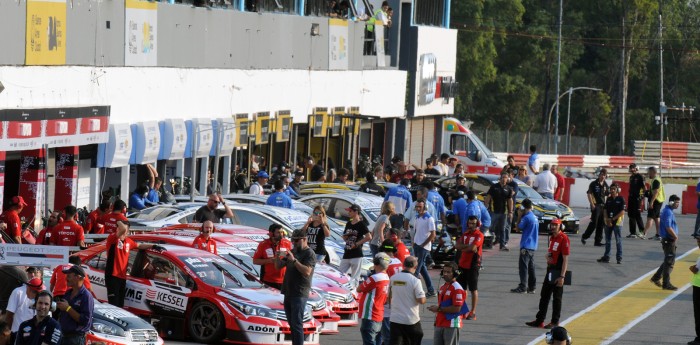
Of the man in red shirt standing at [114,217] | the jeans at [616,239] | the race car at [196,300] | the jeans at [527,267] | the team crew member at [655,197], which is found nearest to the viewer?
the race car at [196,300]

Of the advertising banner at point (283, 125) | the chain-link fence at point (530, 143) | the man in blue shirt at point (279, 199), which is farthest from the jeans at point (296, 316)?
the chain-link fence at point (530, 143)

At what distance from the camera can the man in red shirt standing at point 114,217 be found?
69.5ft

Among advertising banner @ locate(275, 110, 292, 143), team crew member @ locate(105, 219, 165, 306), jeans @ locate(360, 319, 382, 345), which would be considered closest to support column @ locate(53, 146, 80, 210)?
team crew member @ locate(105, 219, 165, 306)

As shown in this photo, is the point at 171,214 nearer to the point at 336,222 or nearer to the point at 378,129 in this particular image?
the point at 336,222

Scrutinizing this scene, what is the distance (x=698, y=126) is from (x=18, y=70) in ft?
226

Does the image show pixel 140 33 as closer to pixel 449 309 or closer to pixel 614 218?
pixel 614 218

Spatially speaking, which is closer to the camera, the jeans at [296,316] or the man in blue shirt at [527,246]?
the jeans at [296,316]

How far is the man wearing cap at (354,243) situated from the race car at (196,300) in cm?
333

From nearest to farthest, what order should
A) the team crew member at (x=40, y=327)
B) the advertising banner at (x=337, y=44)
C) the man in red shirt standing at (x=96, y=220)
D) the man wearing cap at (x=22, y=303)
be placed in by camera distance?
the team crew member at (x=40, y=327), the man wearing cap at (x=22, y=303), the man in red shirt standing at (x=96, y=220), the advertising banner at (x=337, y=44)

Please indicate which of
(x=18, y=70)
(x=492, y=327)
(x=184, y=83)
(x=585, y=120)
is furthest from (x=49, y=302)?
(x=585, y=120)

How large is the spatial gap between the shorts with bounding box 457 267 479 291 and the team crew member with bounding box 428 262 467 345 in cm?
467

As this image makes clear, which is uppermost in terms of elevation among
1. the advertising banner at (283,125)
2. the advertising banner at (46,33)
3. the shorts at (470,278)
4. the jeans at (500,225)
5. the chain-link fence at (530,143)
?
the advertising banner at (46,33)

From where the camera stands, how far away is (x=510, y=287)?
25.2 m

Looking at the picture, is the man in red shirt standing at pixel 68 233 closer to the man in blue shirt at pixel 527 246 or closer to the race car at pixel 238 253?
the race car at pixel 238 253
